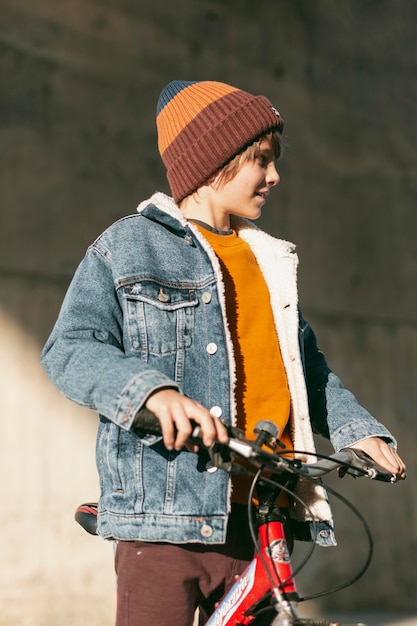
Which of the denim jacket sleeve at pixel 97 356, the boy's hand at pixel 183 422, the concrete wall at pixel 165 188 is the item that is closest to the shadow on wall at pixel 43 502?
the concrete wall at pixel 165 188

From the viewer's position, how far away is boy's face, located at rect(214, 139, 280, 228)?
7.95 ft

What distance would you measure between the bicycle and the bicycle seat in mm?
380

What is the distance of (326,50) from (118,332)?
17.1 feet

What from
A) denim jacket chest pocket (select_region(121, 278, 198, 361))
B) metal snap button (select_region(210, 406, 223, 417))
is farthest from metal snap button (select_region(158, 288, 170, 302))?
metal snap button (select_region(210, 406, 223, 417))

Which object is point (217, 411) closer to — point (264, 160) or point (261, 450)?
point (261, 450)

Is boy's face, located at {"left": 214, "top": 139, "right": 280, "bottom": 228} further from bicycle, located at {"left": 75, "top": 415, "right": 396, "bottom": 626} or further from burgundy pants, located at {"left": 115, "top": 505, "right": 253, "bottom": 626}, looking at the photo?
burgundy pants, located at {"left": 115, "top": 505, "right": 253, "bottom": 626}

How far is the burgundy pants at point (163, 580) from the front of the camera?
1967mm

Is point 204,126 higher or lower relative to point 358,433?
higher

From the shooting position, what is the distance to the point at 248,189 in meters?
2.42

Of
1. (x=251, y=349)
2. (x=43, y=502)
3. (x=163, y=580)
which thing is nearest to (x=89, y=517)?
(x=163, y=580)

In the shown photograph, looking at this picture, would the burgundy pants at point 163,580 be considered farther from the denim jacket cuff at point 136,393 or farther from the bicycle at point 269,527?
the denim jacket cuff at point 136,393

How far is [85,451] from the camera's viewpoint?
17.8ft

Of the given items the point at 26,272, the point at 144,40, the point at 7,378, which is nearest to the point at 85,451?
the point at 7,378

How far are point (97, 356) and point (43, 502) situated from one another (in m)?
3.62
